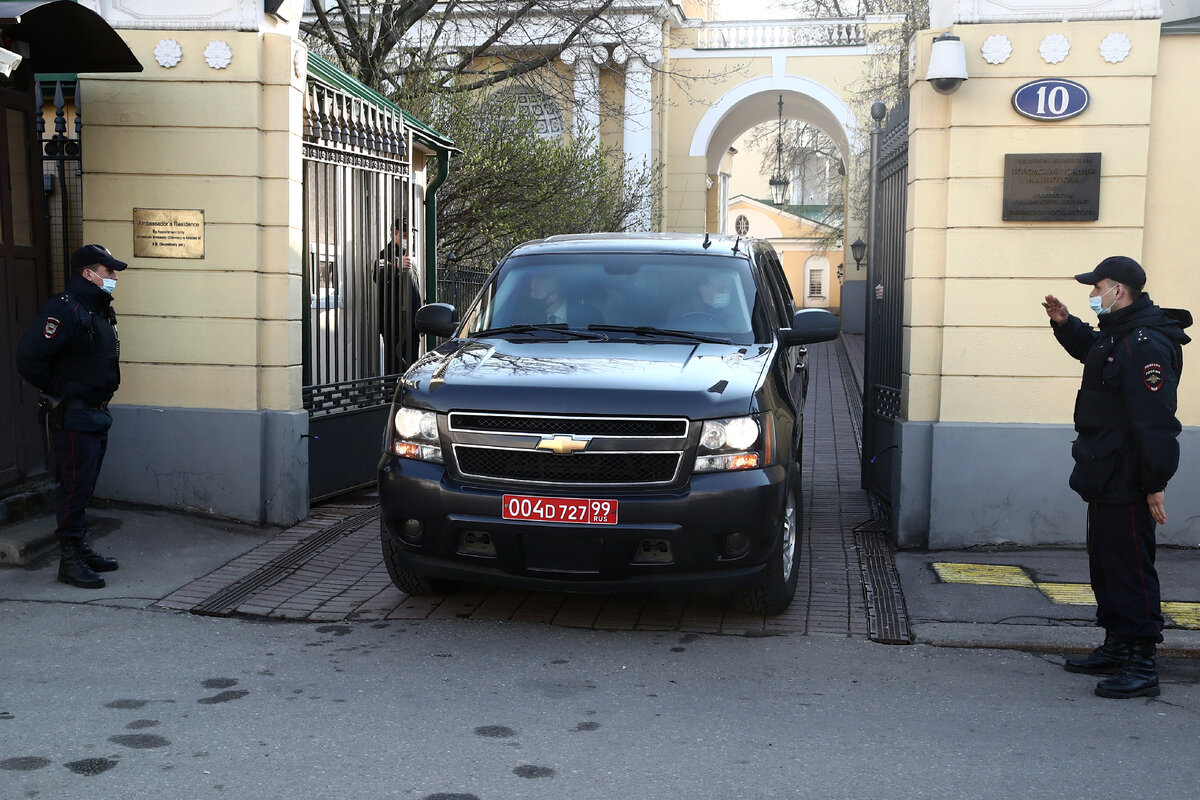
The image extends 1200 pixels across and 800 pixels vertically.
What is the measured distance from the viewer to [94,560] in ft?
22.6

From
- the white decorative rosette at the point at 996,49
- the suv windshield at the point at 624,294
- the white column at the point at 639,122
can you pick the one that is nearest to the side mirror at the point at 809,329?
the suv windshield at the point at 624,294

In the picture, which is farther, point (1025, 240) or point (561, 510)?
point (1025, 240)

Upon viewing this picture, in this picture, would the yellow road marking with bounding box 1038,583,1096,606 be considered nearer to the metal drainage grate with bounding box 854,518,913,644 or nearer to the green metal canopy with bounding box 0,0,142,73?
the metal drainage grate with bounding box 854,518,913,644

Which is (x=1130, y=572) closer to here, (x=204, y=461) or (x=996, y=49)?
(x=996, y=49)

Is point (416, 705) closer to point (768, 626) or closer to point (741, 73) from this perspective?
point (768, 626)

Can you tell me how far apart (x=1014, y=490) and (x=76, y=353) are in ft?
18.3

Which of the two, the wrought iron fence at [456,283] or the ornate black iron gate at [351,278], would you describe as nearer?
the ornate black iron gate at [351,278]

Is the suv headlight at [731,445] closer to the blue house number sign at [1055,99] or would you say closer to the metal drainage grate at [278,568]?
the metal drainage grate at [278,568]

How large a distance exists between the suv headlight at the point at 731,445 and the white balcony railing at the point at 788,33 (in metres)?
29.3

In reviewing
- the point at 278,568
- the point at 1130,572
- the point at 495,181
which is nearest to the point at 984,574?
the point at 1130,572

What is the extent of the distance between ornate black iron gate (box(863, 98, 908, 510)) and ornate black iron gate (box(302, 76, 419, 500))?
393 centimetres

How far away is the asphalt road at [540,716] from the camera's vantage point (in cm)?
411

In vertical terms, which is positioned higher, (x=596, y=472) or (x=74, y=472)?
(x=596, y=472)

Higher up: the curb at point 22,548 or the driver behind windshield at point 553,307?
the driver behind windshield at point 553,307
